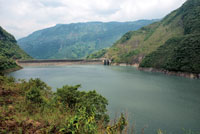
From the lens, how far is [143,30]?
170 m

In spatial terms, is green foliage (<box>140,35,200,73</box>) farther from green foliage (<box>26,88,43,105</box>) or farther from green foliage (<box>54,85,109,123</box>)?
green foliage (<box>26,88,43,105</box>)

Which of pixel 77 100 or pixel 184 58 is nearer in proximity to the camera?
pixel 77 100

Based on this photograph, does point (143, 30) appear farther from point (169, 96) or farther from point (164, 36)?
point (169, 96)

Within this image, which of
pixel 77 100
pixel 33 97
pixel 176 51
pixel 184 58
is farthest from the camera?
pixel 176 51

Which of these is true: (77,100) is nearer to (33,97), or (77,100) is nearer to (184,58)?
(33,97)

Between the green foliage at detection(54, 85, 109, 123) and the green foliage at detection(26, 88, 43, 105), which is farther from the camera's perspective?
the green foliage at detection(54, 85, 109, 123)

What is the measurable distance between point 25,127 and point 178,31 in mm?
120925

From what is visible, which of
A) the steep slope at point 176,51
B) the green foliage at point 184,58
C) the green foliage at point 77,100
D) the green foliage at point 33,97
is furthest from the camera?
the steep slope at point 176,51

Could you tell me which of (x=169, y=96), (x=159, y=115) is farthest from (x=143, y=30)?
(x=159, y=115)

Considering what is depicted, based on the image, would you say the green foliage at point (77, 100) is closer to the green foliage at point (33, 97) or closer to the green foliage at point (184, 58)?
the green foliage at point (33, 97)

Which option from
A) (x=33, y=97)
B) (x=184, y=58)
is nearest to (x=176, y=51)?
(x=184, y=58)

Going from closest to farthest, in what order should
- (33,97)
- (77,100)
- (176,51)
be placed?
(33,97) < (77,100) < (176,51)

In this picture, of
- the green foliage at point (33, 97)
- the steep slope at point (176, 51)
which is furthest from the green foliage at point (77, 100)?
the steep slope at point (176, 51)

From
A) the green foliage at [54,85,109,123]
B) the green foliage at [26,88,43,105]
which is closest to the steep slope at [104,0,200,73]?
the green foliage at [54,85,109,123]
